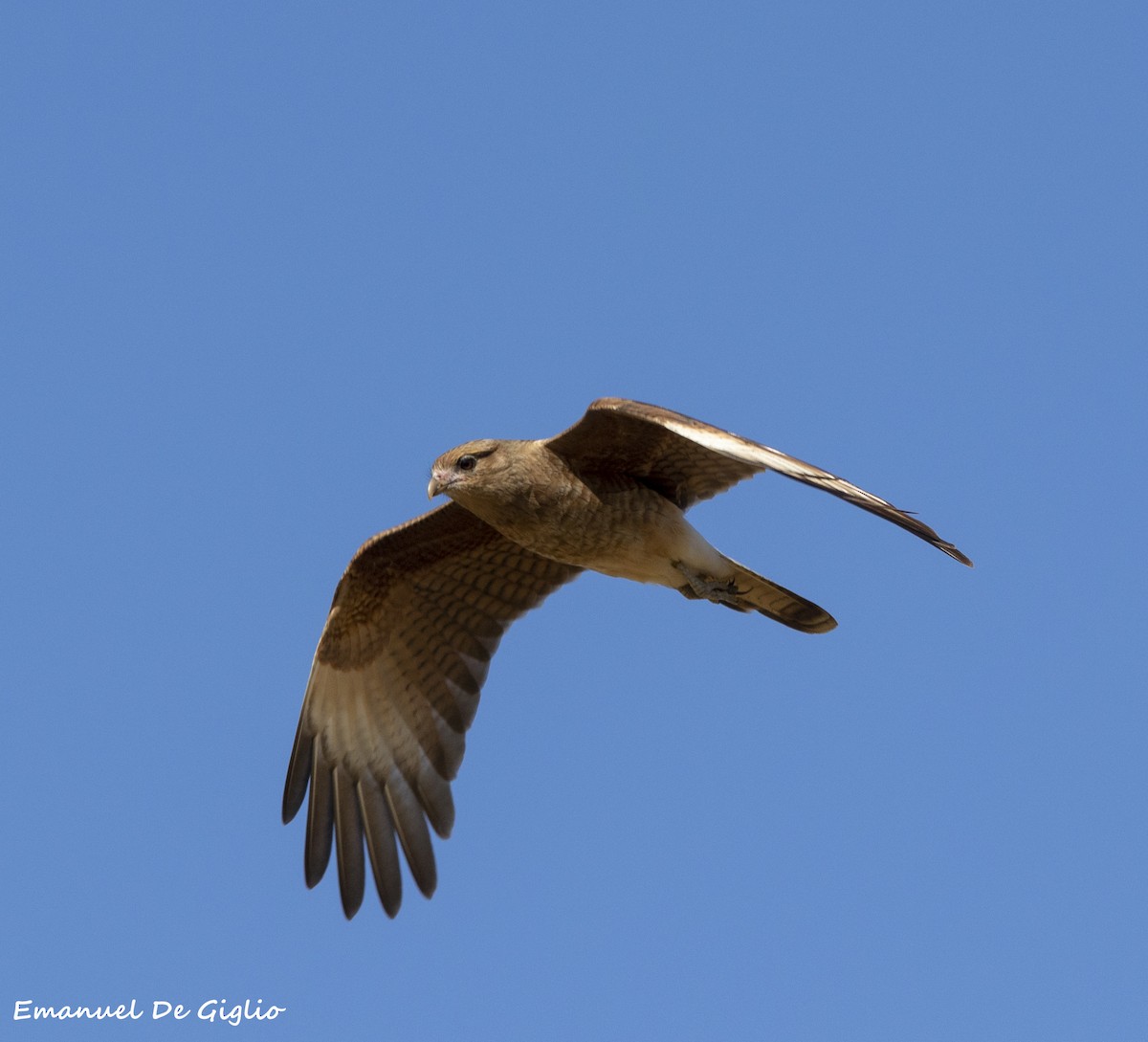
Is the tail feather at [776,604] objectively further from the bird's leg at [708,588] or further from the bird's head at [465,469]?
the bird's head at [465,469]

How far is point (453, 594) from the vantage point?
1151 cm

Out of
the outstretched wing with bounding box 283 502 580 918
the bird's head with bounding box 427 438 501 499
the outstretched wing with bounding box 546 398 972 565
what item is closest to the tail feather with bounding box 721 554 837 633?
the outstretched wing with bounding box 546 398 972 565

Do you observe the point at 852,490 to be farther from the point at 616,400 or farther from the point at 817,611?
the point at 817,611

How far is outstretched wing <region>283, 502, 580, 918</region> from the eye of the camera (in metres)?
11.3

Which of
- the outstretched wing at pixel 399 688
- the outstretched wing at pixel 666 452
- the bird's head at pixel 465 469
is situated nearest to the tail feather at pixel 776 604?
the outstretched wing at pixel 666 452

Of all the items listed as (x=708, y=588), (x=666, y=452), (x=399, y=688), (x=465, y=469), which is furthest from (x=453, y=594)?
(x=666, y=452)

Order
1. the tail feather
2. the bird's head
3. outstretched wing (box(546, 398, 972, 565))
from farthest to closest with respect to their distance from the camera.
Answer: the tail feather → the bird's head → outstretched wing (box(546, 398, 972, 565))

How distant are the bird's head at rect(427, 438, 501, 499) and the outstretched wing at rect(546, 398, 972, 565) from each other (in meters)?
0.37

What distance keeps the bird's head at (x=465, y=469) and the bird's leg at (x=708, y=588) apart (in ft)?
4.09

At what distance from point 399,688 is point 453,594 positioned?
0.77m

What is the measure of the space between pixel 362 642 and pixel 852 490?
447 centimetres

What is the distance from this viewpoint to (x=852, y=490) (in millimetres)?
8289

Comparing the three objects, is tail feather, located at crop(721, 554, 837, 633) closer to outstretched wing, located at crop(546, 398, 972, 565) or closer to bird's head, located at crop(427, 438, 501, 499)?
outstretched wing, located at crop(546, 398, 972, 565)

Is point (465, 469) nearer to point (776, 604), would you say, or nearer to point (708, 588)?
point (708, 588)
